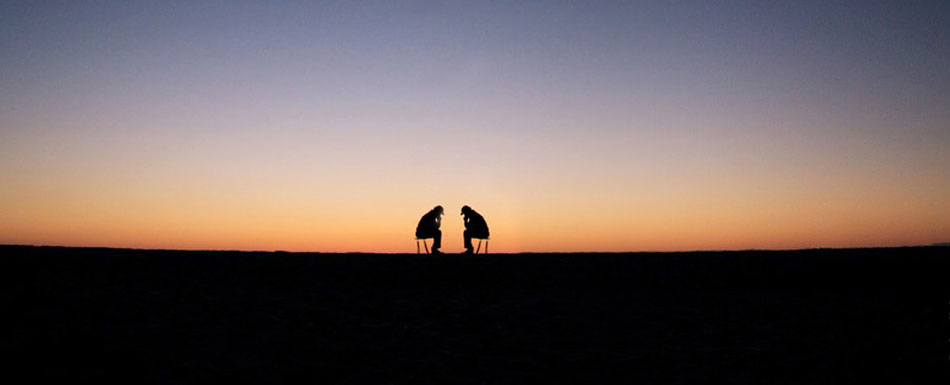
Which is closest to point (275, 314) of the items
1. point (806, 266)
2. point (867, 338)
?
point (867, 338)

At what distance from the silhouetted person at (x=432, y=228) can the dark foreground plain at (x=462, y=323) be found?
354 cm

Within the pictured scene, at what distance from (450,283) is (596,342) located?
5425 millimetres

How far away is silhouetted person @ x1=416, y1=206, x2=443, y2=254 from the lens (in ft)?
56.0

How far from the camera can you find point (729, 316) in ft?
27.3

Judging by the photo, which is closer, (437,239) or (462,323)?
(462,323)

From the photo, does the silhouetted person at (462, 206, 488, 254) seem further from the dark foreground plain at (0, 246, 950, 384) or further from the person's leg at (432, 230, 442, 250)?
the dark foreground plain at (0, 246, 950, 384)

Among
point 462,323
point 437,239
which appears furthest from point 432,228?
point 462,323

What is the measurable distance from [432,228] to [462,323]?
31.8ft

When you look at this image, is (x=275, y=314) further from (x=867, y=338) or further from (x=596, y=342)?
(x=867, y=338)

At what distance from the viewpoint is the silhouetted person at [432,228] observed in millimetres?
17062

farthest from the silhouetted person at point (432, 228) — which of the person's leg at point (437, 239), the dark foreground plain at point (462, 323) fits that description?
the dark foreground plain at point (462, 323)

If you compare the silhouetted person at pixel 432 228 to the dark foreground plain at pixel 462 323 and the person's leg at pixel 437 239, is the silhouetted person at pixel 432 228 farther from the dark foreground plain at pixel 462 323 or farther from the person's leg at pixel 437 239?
the dark foreground plain at pixel 462 323

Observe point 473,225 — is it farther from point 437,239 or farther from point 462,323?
point 462,323

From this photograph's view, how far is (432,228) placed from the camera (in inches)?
673
